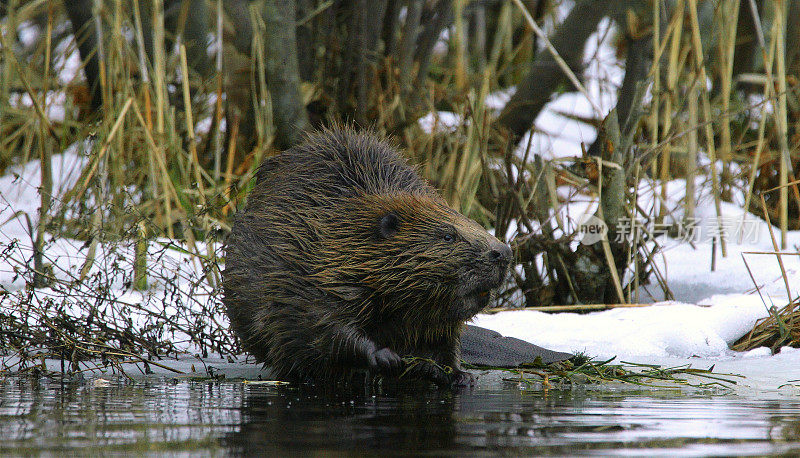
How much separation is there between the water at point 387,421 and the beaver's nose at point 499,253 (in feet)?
1.20

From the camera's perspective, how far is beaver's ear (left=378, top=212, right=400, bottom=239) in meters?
2.83

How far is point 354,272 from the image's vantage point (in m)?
2.82

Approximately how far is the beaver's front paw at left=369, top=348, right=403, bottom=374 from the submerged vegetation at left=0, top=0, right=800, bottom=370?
872 mm

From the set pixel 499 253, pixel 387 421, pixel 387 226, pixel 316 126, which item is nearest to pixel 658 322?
pixel 499 253

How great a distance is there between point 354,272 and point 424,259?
8.6 inches

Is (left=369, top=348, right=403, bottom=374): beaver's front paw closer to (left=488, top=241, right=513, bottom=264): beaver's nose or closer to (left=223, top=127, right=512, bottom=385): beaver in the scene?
(left=223, top=127, right=512, bottom=385): beaver

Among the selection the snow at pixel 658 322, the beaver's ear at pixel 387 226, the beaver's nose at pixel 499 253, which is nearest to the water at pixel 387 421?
the beaver's nose at pixel 499 253

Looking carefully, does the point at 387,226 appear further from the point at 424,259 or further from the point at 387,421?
the point at 387,421

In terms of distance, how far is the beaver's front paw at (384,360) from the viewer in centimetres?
269

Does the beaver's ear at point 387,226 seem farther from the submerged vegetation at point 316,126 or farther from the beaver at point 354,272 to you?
the submerged vegetation at point 316,126

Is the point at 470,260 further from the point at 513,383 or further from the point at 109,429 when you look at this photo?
the point at 109,429

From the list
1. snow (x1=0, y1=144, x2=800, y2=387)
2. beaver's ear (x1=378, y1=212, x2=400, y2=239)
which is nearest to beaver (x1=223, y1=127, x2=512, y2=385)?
beaver's ear (x1=378, y1=212, x2=400, y2=239)

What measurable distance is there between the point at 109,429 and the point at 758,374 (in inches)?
77.4

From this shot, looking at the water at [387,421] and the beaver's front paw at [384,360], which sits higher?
the beaver's front paw at [384,360]
